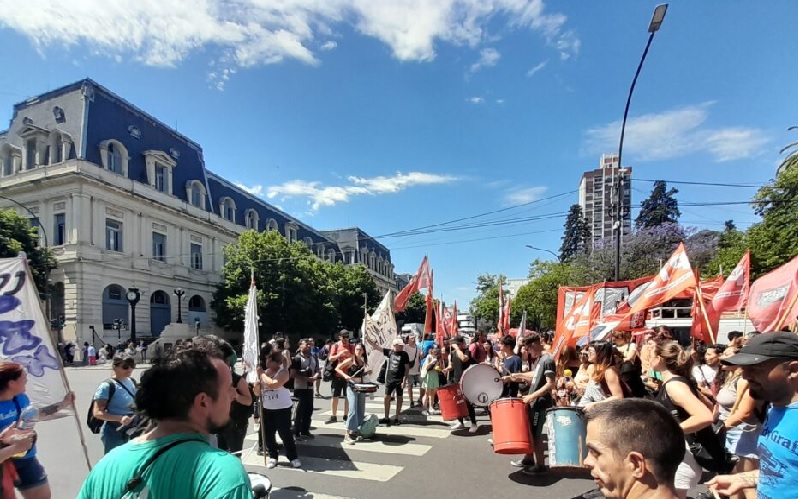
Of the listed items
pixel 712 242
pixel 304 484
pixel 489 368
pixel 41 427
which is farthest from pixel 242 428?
pixel 712 242

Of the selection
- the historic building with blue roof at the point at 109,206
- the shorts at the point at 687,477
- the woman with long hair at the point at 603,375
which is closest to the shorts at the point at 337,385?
the woman with long hair at the point at 603,375

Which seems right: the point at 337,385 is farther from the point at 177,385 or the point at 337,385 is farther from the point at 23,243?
the point at 23,243

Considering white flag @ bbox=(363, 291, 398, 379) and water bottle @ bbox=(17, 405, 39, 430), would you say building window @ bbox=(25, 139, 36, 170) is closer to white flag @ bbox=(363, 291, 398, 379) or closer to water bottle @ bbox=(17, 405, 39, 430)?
white flag @ bbox=(363, 291, 398, 379)

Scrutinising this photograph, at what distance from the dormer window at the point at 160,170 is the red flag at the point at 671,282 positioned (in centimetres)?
3754

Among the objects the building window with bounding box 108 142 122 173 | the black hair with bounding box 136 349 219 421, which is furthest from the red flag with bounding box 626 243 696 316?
the building window with bounding box 108 142 122 173

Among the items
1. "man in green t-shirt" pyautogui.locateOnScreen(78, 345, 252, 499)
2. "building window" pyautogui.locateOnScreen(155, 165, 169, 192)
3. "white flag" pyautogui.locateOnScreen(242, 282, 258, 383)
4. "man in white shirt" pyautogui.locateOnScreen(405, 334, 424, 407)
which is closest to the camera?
"man in green t-shirt" pyautogui.locateOnScreen(78, 345, 252, 499)

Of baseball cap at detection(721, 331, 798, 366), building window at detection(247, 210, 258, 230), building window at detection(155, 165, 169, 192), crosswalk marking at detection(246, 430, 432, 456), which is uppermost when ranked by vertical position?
building window at detection(155, 165, 169, 192)

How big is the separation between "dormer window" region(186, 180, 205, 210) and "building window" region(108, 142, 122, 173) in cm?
687

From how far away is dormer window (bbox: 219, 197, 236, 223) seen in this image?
4666 cm

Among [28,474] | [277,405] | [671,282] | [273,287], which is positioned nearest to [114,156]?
[273,287]

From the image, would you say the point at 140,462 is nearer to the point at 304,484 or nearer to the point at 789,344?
the point at 789,344

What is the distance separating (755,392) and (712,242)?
4561 centimetres

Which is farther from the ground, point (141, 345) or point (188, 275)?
point (188, 275)

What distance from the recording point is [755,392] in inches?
102
